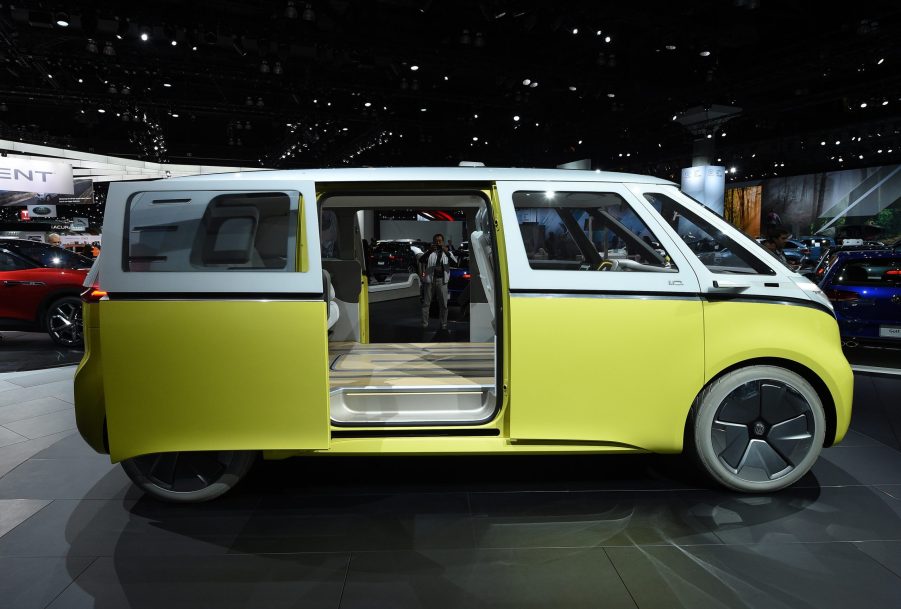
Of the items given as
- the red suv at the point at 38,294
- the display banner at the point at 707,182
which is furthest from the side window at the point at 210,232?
the display banner at the point at 707,182

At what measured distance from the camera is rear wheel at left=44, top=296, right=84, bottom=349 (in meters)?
7.28

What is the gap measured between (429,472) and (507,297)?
1.25m

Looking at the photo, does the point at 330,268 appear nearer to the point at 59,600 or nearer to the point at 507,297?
the point at 507,297

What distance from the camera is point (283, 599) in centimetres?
217

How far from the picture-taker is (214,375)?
2.61m

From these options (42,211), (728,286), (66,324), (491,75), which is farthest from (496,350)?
(42,211)

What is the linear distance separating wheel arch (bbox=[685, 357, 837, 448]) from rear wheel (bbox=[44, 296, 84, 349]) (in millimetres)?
7661

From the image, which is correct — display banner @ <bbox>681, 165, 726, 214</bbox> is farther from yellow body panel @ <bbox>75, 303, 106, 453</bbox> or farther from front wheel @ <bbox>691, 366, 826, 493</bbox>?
yellow body panel @ <bbox>75, 303, 106, 453</bbox>

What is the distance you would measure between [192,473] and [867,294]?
272 inches

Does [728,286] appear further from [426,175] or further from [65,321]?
[65,321]

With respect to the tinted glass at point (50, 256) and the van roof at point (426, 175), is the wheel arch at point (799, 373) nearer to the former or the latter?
the van roof at point (426, 175)

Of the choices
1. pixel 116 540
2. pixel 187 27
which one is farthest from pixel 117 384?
pixel 187 27

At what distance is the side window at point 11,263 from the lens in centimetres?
718

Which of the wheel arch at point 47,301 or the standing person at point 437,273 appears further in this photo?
the standing person at point 437,273
